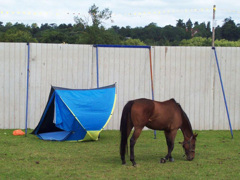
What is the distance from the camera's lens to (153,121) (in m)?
7.82

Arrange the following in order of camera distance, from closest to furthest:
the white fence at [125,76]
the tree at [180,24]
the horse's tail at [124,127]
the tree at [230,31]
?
the horse's tail at [124,127]
the white fence at [125,76]
the tree at [230,31]
the tree at [180,24]

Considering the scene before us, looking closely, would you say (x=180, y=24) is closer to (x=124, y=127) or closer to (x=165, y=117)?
(x=165, y=117)

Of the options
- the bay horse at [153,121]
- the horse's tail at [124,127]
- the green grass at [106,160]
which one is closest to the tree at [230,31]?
the green grass at [106,160]

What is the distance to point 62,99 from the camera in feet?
33.7

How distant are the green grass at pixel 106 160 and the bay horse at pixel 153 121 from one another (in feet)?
1.11

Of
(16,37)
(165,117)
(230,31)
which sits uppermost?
(230,31)

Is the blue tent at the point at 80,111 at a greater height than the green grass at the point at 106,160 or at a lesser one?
greater

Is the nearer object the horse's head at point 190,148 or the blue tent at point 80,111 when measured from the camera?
the horse's head at point 190,148

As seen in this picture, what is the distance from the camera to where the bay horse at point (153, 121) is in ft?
24.5

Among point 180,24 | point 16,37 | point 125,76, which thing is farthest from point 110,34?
point 180,24

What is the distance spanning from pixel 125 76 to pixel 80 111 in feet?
10.1

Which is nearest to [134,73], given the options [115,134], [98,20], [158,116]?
[115,134]

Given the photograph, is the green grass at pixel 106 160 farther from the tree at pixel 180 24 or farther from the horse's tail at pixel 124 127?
the tree at pixel 180 24

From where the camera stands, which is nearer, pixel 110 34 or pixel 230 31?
pixel 110 34
